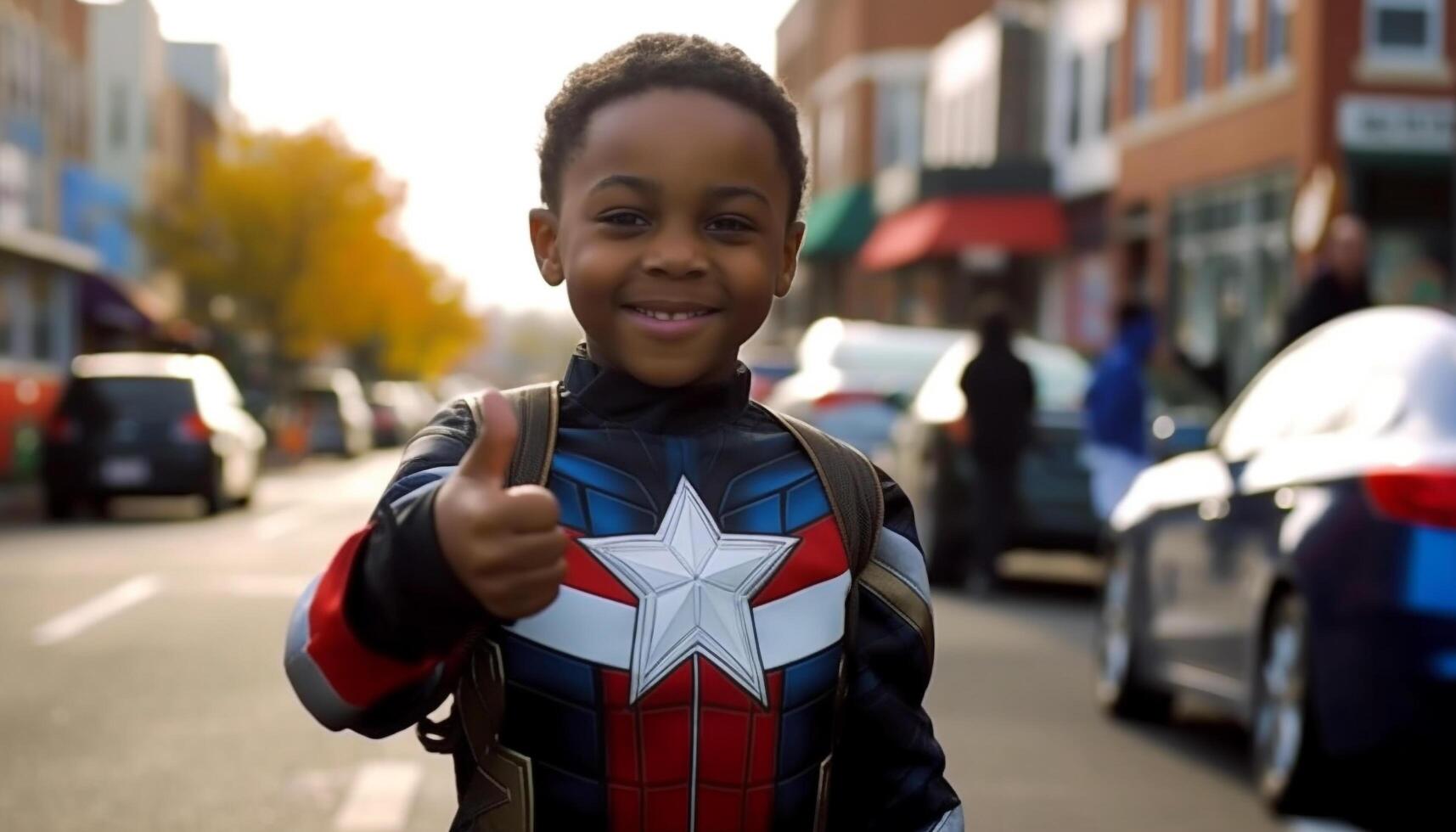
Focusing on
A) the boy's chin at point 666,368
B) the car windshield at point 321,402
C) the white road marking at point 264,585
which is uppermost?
the boy's chin at point 666,368

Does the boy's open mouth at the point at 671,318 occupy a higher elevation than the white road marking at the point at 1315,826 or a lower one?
higher

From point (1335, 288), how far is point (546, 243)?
9156mm

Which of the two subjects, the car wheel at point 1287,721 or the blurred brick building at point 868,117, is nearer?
the car wheel at point 1287,721

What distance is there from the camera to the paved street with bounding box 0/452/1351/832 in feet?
23.2

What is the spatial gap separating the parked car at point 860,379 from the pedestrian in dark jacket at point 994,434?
2.81 metres

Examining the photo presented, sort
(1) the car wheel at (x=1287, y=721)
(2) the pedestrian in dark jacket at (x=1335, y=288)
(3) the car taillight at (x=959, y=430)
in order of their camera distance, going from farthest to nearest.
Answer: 1. (3) the car taillight at (x=959, y=430)
2. (2) the pedestrian in dark jacket at (x=1335, y=288)
3. (1) the car wheel at (x=1287, y=721)

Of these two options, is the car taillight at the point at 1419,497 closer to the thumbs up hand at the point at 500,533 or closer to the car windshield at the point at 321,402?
the thumbs up hand at the point at 500,533

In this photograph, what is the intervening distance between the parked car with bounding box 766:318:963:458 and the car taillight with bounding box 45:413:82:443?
6733 millimetres

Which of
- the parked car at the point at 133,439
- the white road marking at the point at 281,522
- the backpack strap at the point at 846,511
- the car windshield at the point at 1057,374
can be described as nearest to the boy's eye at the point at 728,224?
the backpack strap at the point at 846,511

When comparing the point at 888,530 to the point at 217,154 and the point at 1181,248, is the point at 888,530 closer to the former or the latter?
the point at 1181,248

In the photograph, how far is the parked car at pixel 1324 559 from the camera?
6520 millimetres

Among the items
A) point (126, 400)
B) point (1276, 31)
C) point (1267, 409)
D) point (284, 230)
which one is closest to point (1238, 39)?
point (1276, 31)

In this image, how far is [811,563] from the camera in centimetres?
254

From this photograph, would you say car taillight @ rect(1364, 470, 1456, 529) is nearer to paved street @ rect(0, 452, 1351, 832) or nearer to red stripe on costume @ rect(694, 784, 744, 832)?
paved street @ rect(0, 452, 1351, 832)
